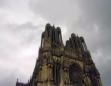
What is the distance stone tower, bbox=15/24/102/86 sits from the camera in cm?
2128

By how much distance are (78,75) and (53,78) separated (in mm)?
6284

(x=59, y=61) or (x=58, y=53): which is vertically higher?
(x=58, y=53)

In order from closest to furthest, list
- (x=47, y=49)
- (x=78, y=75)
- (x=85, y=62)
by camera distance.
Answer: (x=47, y=49) → (x=78, y=75) → (x=85, y=62)

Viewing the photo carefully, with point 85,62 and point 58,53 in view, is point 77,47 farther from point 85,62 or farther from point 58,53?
point 58,53

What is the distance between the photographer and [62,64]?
2312cm

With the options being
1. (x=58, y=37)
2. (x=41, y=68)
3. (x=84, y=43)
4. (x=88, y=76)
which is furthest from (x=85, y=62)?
(x=41, y=68)

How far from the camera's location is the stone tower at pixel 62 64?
→ 838 inches

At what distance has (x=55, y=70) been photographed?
22.2 metres

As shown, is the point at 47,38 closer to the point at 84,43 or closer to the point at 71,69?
the point at 71,69

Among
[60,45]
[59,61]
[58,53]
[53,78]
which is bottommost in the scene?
[53,78]

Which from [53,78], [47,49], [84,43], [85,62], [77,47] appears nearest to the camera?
[53,78]

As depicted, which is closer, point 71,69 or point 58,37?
point 71,69

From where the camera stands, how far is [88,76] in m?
25.6

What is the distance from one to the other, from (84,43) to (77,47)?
125 inches
